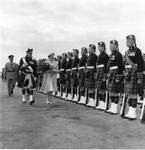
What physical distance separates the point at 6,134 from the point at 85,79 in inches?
245

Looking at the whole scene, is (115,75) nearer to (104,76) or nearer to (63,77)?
(104,76)

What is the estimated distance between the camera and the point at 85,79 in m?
13.3

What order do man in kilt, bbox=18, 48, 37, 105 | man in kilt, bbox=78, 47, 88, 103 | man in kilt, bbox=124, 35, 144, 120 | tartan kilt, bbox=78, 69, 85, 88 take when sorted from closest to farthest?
man in kilt, bbox=124, 35, 144, 120 < man in kilt, bbox=18, 48, 37, 105 < man in kilt, bbox=78, 47, 88, 103 < tartan kilt, bbox=78, 69, 85, 88

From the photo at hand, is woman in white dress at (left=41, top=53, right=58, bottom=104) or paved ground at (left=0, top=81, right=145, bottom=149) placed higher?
woman in white dress at (left=41, top=53, right=58, bottom=104)

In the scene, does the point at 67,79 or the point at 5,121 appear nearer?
the point at 5,121

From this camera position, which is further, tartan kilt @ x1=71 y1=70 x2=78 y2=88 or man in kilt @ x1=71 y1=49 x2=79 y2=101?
tartan kilt @ x1=71 y1=70 x2=78 y2=88

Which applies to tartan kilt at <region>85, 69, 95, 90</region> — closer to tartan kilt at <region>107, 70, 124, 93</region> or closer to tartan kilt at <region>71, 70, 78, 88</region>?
tartan kilt at <region>71, 70, 78, 88</region>

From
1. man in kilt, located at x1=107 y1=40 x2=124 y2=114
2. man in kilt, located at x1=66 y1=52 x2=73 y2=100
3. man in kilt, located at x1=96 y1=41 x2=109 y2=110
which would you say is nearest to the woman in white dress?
man in kilt, located at x1=66 y1=52 x2=73 y2=100

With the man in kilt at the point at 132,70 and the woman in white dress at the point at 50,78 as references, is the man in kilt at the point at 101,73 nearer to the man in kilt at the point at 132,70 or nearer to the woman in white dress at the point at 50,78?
the man in kilt at the point at 132,70

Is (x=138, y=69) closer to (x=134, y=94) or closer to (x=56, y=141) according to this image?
(x=134, y=94)

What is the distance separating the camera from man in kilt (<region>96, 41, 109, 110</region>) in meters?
11.7

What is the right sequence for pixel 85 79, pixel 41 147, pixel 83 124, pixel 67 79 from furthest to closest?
pixel 67 79 → pixel 85 79 → pixel 83 124 → pixel 41 147

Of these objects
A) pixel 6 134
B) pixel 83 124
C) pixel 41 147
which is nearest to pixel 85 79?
pixel 83 124

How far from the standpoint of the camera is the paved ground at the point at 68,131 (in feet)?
21.6
